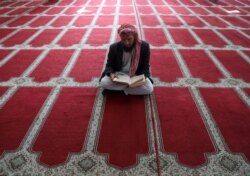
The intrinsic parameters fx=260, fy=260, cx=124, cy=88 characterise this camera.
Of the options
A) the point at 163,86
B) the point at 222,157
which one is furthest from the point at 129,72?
the point at 222,157

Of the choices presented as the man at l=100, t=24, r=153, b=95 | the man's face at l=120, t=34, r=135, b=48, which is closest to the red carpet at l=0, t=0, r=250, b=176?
the man at l=100, t=24, r=153, b=95

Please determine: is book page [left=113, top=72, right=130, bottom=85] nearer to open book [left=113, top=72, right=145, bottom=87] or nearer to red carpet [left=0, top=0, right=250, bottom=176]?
open book [left=113, top=72, right=145, bottom=87]

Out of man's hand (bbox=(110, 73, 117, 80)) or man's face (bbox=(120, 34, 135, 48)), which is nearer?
man's face (bbox=(120, 34, 135, 48))

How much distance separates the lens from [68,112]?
7.07 feet

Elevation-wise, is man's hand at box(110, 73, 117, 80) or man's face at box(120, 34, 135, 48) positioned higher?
man's face at box(120, 34, 135, 48)

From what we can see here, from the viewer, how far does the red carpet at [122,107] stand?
169 centimetres

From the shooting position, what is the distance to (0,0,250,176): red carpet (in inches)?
66.4

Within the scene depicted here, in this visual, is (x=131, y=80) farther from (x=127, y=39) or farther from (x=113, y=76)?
(x=127, y=39)

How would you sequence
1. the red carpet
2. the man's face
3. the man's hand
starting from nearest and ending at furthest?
the red carpet, the man's face, the man's hand

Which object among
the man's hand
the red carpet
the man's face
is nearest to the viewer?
the red carpet

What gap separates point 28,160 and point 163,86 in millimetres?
1405

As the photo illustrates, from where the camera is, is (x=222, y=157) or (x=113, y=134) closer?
(x=222, y=157)

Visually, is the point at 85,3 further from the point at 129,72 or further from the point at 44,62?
the point at 129,72

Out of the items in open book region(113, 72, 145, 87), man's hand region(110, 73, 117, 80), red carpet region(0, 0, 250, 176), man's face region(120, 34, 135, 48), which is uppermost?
man's face region(120, 34, 135, 48)
